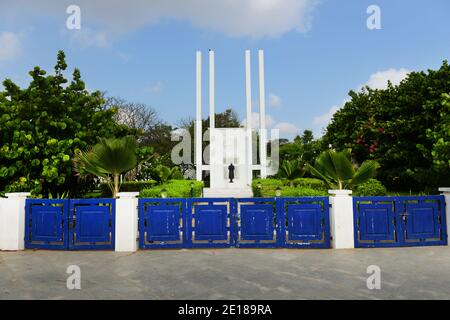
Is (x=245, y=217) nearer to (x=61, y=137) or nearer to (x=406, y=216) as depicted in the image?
(x=406, y=216)

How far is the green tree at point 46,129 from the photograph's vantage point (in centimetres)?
1058

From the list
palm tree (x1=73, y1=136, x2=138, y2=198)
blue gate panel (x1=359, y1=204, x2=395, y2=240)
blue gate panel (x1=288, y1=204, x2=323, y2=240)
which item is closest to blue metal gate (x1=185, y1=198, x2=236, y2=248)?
blue gate panel (x1=288, y1=204, x2=323, y2=240)

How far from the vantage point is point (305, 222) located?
772 centimetres

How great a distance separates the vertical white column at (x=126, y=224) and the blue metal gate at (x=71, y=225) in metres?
0.15

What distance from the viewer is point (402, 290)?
4820 mm

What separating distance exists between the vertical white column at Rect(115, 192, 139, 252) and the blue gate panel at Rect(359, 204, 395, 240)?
5226 mm

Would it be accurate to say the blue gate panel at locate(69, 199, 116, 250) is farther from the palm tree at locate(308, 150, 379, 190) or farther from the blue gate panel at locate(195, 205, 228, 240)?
the palm tree at locate(308, 150, 379, 190)

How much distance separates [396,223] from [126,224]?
6.22m

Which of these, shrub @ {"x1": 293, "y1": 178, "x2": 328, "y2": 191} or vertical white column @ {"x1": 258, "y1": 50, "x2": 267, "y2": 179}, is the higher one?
vertical white column @ {"x1": 258, "y1": 50, "x2": 267, "y2": 179}

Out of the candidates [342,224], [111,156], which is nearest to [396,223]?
[342,224]

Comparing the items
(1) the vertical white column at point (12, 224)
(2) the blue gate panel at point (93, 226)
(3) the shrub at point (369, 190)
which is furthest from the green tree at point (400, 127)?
(1) the vertical white column at point (12, 224)

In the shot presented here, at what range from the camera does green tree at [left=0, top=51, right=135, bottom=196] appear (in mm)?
10578

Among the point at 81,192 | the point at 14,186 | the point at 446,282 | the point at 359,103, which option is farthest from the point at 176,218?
the point at 359,103

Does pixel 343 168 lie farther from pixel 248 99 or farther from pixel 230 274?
pixel 248 99
